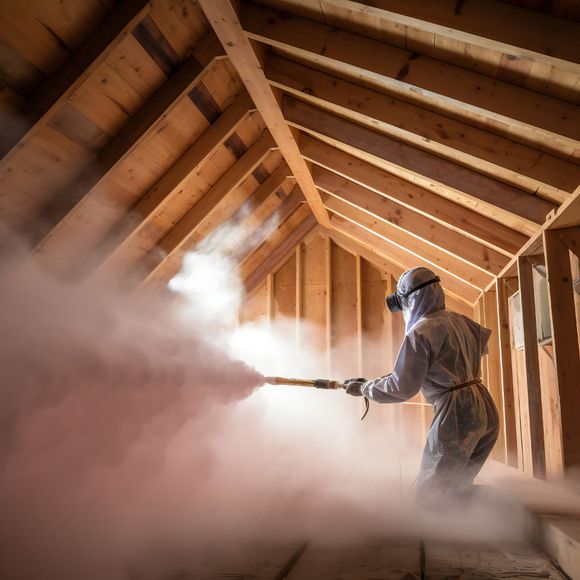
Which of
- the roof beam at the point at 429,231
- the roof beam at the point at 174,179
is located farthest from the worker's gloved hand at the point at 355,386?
the roof beam at the point at 174,179

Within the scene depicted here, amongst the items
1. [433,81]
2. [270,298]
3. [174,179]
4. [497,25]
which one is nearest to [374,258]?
[270,298]

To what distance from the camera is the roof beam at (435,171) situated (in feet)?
9.66

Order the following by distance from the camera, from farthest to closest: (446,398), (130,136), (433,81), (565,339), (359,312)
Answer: (359,312) → (130,136) → (565,339) → (446,398) → (433,81)

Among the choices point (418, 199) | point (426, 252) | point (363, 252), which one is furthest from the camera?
point (363, 252)

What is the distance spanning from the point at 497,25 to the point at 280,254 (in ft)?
14.5

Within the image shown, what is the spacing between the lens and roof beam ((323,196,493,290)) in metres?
4.53

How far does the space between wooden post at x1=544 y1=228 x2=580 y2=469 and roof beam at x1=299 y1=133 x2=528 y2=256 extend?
1.96 feet

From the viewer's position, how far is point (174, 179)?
11.6 ft

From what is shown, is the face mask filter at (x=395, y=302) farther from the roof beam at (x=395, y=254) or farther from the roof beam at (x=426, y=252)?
the roof beam at (x=395, y=254)

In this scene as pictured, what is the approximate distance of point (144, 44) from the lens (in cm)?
270

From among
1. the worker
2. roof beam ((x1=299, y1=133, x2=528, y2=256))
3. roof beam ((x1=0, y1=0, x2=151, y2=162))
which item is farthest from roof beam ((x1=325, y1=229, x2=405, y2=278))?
roof beam ((x1=0, y1=0, x2=151, y2=162))

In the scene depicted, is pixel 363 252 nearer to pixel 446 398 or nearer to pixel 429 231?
pixel 429 231

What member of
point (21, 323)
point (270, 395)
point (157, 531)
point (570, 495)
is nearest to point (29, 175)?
point (21, 323)

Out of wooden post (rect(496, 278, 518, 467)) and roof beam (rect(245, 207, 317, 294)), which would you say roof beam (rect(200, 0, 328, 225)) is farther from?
wooden post (rect(496, 278, 518, 467))
